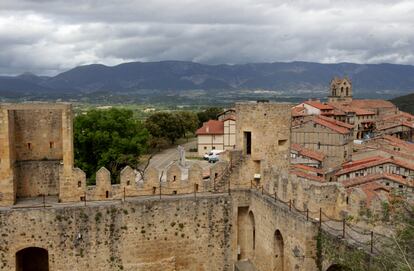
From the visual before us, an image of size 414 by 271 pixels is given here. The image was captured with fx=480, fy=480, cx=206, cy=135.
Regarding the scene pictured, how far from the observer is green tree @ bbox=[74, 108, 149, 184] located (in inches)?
1271

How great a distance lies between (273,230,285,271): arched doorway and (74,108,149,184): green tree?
18.5 metres

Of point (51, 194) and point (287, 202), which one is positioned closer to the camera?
point (287, 202)

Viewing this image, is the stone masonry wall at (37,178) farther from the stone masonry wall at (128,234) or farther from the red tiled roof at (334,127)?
the red tiled roof at (334,127)

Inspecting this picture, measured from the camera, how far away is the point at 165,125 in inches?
2511

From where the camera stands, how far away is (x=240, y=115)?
17969 millimetres

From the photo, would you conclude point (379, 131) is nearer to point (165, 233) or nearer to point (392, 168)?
point (392, 168)

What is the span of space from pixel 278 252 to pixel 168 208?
3959 mm

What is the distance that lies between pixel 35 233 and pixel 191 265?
17.6 ft

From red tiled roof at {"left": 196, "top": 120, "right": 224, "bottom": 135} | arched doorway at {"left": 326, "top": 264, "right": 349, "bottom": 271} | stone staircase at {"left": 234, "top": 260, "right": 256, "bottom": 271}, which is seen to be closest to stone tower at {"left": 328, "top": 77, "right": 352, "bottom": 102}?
red tiled roof at {"left": 196, "top": 120, "right": 224, "bottom": 135}

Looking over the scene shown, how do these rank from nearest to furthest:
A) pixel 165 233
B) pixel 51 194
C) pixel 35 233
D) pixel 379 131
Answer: pixel 35 233 < pixel 165 233 < pixel 51 194 < pixel 379 131

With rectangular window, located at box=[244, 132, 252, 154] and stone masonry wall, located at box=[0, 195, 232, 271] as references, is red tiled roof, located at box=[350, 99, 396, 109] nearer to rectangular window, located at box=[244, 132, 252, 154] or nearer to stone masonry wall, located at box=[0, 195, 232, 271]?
rectangular window, located at box=[244, 132, 252, 154]

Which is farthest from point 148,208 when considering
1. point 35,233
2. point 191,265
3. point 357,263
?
point 357,263

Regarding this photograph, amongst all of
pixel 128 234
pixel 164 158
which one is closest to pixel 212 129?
pixel 164 158

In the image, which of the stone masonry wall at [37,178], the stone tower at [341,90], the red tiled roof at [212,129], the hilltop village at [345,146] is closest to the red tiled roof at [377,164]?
the hilltop village at [345,146]
